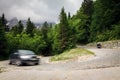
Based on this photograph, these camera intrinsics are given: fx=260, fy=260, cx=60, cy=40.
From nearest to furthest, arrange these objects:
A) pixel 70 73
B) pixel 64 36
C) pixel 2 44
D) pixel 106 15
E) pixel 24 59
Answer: pixel 70 73 < pixel 24 59 < pixel 2 44 < pixel 106 15 < pixel 64 36

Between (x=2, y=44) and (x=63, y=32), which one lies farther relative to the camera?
(x=63, y=32)

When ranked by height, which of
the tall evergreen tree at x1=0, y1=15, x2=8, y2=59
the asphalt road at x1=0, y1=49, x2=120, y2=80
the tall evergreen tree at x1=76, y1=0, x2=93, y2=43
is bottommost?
the asphalt road at x1=0, y1=49, x2=120, y2=80

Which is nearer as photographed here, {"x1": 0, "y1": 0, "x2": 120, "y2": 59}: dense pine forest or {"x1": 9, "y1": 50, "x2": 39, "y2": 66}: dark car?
{"x1": 9, "y1": 50, "x2": 39, "y2": 66}: dark car

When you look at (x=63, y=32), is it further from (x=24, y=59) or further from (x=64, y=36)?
(x=24, y=59)

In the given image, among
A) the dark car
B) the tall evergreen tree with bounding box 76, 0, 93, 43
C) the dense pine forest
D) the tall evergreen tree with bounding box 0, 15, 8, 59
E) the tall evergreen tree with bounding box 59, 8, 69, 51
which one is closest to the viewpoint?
the dark car

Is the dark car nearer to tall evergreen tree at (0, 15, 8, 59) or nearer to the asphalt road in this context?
the asphalt road

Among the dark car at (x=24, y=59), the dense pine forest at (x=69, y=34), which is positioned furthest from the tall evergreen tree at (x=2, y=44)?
the dark car at (x=24, y=59)

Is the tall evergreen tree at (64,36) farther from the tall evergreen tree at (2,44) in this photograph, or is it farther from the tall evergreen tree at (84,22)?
the tall evergreen tree at (2,44)

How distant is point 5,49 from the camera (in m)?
50.7

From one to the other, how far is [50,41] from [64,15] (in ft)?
51.7

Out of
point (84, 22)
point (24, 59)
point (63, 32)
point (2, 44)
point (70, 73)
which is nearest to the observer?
point (70, 73)

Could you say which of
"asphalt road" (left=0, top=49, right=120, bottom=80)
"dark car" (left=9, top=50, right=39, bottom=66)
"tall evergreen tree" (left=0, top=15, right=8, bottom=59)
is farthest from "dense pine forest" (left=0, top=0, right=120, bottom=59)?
"asphalt road" (left=0, top=49, right=120, bottom=80)

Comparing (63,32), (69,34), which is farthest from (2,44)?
(69,34)

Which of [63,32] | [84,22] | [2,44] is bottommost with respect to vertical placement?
[2,44]
